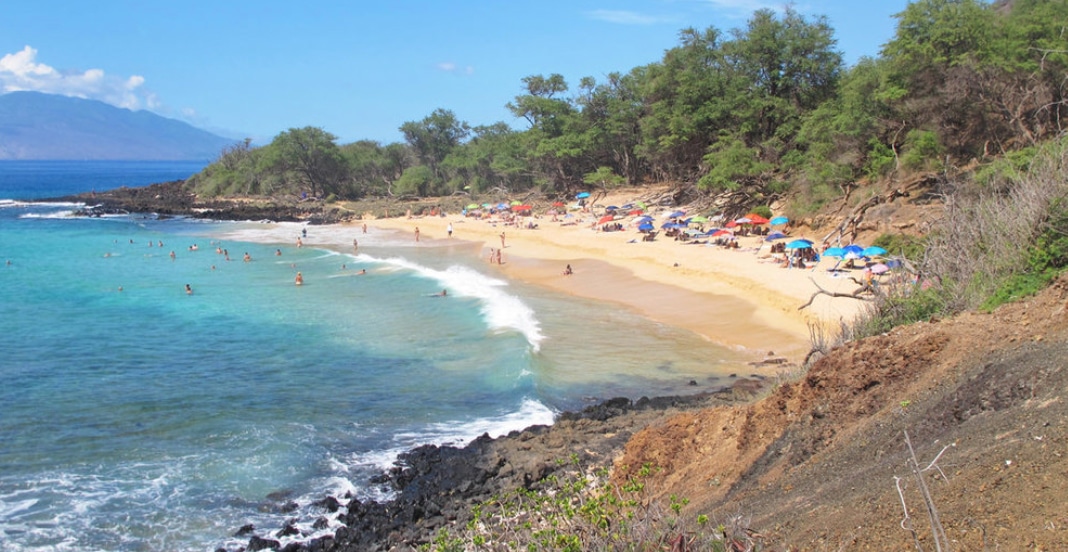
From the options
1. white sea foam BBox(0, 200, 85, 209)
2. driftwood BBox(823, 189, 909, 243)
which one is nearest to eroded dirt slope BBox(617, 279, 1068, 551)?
driftwood BBox(823, 189, 909, 243)

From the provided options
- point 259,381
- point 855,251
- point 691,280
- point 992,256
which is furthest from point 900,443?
point 691,280

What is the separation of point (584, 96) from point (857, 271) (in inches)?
1554

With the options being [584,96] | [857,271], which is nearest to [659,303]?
[857,271]

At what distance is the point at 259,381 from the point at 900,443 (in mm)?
15781

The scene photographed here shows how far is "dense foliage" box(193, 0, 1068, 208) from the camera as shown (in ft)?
90.6

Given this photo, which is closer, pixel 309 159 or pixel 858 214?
pixel 858 214

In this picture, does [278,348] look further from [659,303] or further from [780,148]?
[780,148]

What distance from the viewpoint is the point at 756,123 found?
144ft

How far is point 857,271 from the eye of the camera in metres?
25.2

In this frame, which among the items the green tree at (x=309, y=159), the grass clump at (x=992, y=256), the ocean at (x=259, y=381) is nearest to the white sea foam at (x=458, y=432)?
the ocean at (x=259, y=381)

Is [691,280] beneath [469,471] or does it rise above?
above

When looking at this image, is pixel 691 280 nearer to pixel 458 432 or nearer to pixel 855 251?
pixel 855 251

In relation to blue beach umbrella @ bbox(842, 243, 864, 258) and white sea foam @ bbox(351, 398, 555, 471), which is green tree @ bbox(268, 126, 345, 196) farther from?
white sea foam @ bbox(351, 398, 555, 471)

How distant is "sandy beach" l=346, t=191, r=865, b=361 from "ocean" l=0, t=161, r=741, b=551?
118 centimetres
